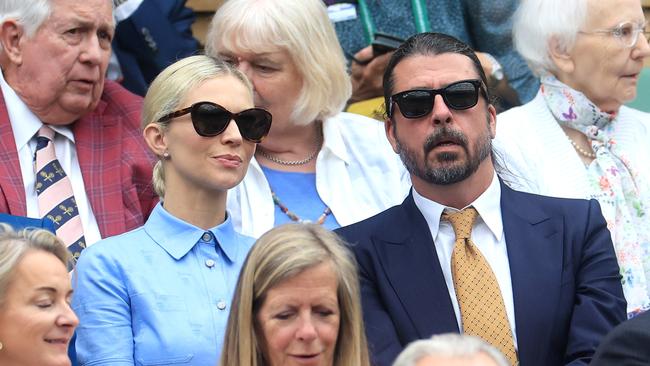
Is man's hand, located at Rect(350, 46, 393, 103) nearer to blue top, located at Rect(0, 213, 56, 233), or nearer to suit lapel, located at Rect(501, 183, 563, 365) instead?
suit lapel, located at Rect(501, 183, 563, 365)

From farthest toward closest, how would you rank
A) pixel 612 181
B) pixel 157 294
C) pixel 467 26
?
pixel 467 26
pixel 612 181
pixel 157 294

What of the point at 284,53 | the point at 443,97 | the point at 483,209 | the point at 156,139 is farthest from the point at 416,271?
the point at 284,53

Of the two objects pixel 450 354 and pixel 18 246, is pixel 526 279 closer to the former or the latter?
pixel 450 354

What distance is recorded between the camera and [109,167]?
183 inches

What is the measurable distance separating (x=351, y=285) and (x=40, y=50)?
5.38ft

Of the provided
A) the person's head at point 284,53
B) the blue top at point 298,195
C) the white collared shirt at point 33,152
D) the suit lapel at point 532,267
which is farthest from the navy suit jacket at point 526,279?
the white collared shirt at point 33,152

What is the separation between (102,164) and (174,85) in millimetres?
620

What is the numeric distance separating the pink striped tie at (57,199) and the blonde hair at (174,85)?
0.41 metres

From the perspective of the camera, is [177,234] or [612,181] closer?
[177,234]

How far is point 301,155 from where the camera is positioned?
4.84 meters

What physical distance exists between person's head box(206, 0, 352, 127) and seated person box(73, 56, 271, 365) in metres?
0.44

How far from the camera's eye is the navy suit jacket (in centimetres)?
395

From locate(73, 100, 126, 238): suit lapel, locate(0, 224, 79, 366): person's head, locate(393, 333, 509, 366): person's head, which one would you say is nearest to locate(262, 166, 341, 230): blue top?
locate(73, 100, 126, 238): suit lapel

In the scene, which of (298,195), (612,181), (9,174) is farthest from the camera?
(612,181)
